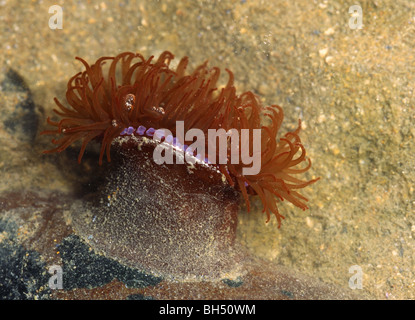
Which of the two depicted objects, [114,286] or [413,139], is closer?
[114,286]

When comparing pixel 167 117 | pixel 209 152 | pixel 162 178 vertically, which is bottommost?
pixel 162 178

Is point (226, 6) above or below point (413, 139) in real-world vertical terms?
above

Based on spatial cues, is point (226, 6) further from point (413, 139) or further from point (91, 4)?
point (413, 139)

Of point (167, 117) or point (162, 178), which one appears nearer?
point (167, 117)

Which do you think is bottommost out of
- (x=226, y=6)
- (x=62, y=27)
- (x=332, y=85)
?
(x=332, y=85)
